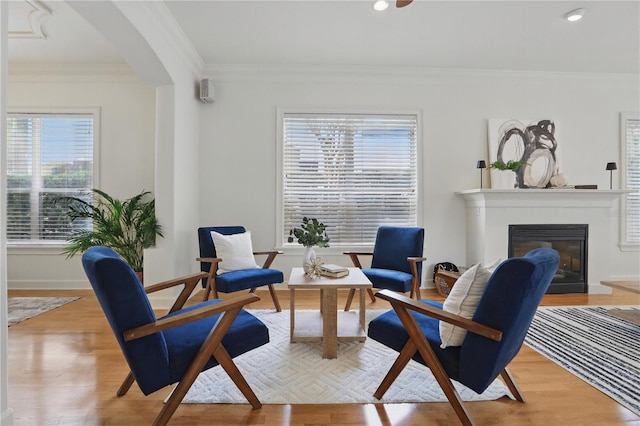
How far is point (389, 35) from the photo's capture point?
3.48 metres

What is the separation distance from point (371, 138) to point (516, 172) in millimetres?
2050

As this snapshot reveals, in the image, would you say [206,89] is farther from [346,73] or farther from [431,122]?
[431,122]

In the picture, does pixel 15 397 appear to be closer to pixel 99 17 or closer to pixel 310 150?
pixel 99 17

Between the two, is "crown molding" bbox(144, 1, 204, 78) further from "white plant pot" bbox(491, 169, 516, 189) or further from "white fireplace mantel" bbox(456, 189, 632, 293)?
"white plant pot" bbox(491, 169, 516, 189)

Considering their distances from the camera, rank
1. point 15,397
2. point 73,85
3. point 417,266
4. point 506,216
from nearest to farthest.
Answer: point 15,397 < point 417,266 < point 506,216 < point 73,85

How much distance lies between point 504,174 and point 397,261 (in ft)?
6.53

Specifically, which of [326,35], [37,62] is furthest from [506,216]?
[37,62]

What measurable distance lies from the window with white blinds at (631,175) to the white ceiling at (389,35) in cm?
78

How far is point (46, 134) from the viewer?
4.31 metres

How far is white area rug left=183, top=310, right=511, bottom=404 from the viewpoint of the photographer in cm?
185

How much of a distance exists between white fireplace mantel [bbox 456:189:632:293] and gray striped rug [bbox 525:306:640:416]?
826 mm

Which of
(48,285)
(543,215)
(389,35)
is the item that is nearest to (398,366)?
(389,35)

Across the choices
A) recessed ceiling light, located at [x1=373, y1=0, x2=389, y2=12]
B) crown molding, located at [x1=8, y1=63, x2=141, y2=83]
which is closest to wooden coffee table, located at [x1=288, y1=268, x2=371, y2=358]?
recessed ceiling light, located at [x1=373, y1=0, x2=389, y2=12]

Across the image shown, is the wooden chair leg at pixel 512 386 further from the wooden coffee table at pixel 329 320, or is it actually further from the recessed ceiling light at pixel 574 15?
the recessed ceiling light at pixel 574 15
